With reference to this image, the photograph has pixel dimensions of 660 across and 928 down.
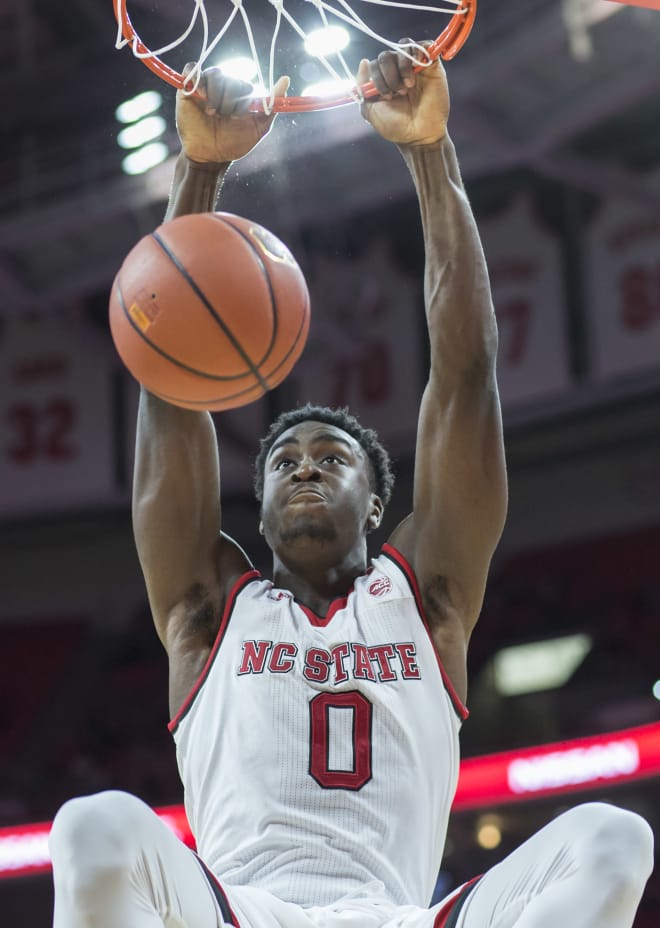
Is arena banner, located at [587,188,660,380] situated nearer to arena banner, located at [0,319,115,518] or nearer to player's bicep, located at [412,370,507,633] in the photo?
arena banner, located at [0,319,115,518]

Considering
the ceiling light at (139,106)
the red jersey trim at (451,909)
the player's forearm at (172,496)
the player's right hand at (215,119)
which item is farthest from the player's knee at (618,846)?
the ceiling light at (139,106)

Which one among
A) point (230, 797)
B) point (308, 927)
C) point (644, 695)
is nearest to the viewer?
point (308, 927)

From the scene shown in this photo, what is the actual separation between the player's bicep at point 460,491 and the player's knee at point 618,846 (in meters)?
1.02

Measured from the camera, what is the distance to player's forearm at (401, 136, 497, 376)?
3.49 metres

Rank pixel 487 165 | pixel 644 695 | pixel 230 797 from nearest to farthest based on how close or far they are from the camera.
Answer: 1. pixel 230 797
2. pixel 644 695
3. pixel 487 165

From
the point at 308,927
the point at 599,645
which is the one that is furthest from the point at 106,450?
the point at 308,927

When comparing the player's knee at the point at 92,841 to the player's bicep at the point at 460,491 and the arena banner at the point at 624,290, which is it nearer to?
the player's bicep at the point at 460,491

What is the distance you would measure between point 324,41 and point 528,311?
6.97m

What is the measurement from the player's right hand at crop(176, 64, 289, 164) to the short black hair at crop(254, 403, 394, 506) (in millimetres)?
751

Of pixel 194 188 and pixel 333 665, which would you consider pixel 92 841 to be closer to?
pixel 333 665

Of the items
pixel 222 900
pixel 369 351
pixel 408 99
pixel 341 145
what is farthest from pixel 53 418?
pixel 222 900

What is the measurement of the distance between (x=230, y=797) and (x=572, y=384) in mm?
8351

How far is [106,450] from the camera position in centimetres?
1169

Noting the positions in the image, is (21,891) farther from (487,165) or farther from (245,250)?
(245,250)
